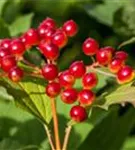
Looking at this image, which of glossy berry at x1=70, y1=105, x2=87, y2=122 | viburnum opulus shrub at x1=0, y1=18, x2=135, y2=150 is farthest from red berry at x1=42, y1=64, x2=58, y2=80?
glossy berry at x1=70, y1=105, x2=87, y2=122

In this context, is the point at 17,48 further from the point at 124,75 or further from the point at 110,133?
the point at 110,133

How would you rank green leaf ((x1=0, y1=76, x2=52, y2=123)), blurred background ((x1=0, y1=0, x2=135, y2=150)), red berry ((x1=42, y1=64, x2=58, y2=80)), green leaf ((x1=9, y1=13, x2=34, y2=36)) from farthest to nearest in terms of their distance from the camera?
green leaf ((x1=9, y1=13, x2=34, y2=36)) < blurred background ((x1=0, y1=0, x2=135, y2=150)) < green leaf ((x1=0, y1=76, x2=52, y2=123)) < red berry ((x1=42, y1=64, x2=58, y2=80))

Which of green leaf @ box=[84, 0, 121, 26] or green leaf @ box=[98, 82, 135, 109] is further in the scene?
green leaf @ box=[84, 0, 121, 26]

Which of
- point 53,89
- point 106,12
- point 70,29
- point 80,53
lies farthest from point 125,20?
point 53,89

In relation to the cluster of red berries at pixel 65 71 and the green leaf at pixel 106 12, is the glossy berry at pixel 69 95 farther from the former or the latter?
the green leaf at pixel 106 12

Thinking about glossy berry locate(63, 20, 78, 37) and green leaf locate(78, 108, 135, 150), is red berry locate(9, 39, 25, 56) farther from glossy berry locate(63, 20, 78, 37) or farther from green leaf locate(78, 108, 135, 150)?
green leaf locate(78, 108, 135, 150)

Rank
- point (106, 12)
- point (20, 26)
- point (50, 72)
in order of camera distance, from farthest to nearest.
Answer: point (106, 12), point (20, 26), point (50, 72)
